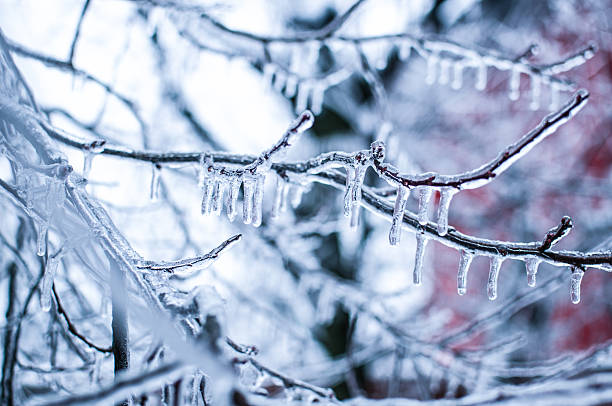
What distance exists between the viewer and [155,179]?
47.6 inches

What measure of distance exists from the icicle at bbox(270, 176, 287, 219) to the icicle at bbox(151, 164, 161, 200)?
269 millimetres

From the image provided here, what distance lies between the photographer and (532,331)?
5.85 metres

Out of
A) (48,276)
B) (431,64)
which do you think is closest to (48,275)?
(48,276)

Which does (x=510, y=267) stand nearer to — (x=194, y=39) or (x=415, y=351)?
(x=415, y=351)

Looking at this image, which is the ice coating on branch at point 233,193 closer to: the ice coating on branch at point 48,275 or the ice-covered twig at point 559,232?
the ice coating on branch at point 48,275

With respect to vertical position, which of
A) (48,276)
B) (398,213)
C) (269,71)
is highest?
(269,71)

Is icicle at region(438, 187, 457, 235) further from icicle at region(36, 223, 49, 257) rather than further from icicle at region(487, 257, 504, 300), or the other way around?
icicle at region(36, 223, 49, 257)

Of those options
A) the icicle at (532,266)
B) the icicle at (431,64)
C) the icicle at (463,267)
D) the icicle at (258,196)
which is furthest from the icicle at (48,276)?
the icicle at (431,64)

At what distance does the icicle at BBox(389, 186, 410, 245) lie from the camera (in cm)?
91

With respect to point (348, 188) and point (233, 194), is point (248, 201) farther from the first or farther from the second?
point (348, 188)

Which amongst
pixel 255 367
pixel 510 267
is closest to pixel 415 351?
pixel 255 367

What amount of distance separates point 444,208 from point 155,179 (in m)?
0.67

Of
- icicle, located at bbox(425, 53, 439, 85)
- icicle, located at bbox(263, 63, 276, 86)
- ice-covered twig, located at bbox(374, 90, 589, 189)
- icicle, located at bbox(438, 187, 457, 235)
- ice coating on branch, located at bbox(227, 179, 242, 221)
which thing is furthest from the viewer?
icicle, located at bbox(263, 63, 276, 86)

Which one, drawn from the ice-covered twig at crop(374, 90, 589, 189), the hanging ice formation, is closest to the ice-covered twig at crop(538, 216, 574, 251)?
the ice-covered twig at crop(374, 90, 589, 189)
